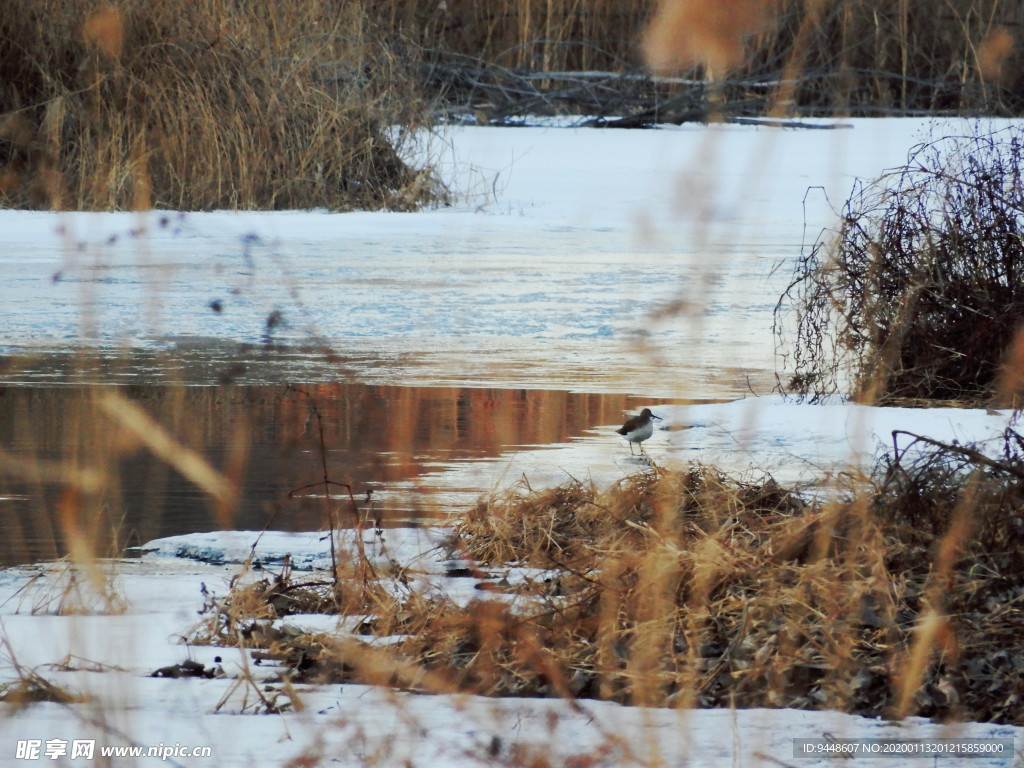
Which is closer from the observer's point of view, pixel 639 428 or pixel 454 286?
pixel 639 428

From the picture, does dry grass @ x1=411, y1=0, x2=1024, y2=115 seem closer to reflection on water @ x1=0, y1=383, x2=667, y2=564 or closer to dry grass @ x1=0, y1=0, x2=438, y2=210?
dry grass @ x1=0, y1=0, x2=438, y2=210

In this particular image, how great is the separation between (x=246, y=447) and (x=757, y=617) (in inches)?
108

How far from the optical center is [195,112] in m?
11.9

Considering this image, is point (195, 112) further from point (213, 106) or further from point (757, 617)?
point (757, 617)

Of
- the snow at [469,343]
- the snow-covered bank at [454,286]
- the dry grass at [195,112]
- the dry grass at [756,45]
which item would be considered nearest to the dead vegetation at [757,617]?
the snow at [469,343]

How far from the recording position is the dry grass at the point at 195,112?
11.8 m

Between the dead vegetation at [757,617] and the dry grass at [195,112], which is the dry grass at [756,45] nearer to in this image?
the dry grass at [195,112]

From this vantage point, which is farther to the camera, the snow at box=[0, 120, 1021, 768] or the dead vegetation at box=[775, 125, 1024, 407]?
the dead vegetation at box=[775, 125, 1024, 407]

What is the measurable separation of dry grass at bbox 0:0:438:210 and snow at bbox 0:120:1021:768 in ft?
1.55

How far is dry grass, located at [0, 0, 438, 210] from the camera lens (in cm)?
1177

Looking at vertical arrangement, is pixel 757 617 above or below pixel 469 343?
below

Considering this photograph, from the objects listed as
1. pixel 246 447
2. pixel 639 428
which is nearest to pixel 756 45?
pixel 639 428

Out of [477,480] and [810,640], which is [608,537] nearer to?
[810,640]

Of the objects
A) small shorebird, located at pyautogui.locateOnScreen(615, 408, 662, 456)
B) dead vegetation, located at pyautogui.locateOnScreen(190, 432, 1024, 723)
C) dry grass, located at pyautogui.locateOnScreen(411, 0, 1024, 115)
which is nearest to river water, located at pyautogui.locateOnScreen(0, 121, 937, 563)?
small shorebird, located at pyautogui.locateOnScreen(615, 408, 662, 456)
